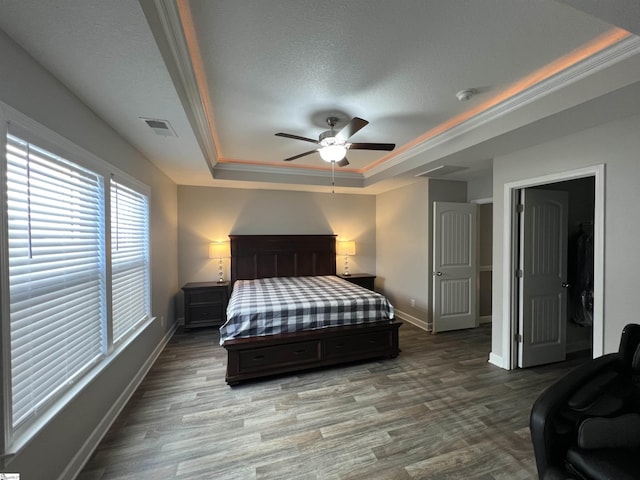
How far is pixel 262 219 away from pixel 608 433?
4598mm

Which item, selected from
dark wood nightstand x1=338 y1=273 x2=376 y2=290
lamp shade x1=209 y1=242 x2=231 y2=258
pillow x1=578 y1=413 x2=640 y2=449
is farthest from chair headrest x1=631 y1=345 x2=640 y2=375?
lamp shade x1=209 y1=242 x2=231 y2=258

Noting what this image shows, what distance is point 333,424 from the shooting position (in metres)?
2.05

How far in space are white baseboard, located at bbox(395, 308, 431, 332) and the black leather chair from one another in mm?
2787

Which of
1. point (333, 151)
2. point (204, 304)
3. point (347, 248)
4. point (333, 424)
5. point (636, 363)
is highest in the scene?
point (333, 151)

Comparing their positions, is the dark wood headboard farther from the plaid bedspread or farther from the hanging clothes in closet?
the hanging clothes in closet

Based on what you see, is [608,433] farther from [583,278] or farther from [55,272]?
[55,272]

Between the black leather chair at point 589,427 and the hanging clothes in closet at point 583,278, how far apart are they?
2240 mm

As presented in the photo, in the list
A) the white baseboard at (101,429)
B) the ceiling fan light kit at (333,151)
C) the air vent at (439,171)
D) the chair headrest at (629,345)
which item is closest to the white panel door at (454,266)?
the air vent at (439,171)

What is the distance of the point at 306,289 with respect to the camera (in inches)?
147

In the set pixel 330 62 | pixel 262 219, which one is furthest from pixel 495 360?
pixel 262 219

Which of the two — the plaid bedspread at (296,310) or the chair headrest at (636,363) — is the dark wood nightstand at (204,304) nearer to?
the plaid bedspread at (296,310)

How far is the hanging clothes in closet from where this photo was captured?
3133mm

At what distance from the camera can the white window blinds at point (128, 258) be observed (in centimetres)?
229

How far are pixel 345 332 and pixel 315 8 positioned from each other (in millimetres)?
2806
